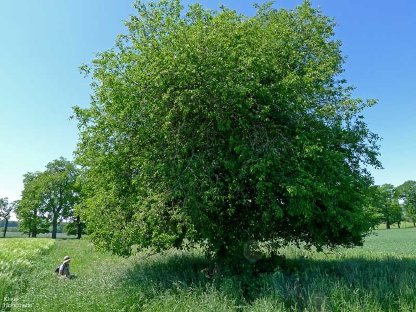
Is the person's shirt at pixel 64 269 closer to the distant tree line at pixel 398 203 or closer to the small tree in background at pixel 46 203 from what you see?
the small tree in background at pixel 46 203

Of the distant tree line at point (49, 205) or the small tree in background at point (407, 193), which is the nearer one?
the distant tree line at point (49, 205)

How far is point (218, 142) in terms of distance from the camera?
11938 mm

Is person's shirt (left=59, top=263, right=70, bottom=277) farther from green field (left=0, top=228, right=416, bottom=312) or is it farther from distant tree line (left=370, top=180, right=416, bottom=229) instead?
distant tree line (left=370, top=180, right=416, bottom=229)

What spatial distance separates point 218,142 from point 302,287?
5576 millimetres

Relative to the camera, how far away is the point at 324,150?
1177cm

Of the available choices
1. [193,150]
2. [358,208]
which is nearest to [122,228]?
[193,150]

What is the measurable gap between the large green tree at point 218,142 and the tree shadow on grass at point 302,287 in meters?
1.29

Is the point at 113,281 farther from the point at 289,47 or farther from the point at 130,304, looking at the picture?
the point at 289,47

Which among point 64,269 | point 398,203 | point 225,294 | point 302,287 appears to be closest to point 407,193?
point 398,203

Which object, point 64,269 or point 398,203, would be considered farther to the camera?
point 398,203

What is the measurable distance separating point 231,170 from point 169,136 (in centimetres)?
261

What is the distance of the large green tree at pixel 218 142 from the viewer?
11.1 meters

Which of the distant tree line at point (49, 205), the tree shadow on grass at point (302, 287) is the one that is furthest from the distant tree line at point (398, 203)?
the tree shadow on grass at point (302, 287)

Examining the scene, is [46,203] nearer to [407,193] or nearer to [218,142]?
[218,142]
